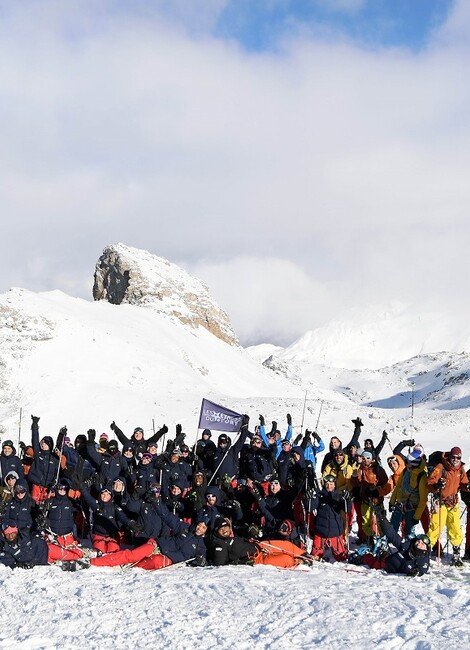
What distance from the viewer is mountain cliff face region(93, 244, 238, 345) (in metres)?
65.1

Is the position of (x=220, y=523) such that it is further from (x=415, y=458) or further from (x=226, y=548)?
(x=415, y=458)

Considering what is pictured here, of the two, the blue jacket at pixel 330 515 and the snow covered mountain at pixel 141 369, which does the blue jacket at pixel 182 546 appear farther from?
the snow covered mountain at pixel 141 369

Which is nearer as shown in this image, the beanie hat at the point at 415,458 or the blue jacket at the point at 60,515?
the beanie hat at the point at 415,458

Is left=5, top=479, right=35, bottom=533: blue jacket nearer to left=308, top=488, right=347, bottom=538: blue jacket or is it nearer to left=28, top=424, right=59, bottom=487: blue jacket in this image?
left=28, top=424, right=59, bottom=487: blue jacket

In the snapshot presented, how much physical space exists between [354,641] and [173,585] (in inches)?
132

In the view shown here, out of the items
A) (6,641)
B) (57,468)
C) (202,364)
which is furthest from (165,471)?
(202,364)

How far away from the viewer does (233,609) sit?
814 cm

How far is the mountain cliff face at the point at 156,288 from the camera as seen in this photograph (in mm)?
65125

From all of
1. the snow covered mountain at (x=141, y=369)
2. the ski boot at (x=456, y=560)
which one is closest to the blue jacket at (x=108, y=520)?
the ski boot at (x=456, y=560)

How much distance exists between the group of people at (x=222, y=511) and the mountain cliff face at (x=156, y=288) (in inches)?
1890

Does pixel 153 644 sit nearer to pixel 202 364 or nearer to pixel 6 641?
pixel 6 641

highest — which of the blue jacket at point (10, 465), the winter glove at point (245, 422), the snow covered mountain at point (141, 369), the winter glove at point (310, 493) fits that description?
the snow covered mountain at point (141, 369)

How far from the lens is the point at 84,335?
41.1 m

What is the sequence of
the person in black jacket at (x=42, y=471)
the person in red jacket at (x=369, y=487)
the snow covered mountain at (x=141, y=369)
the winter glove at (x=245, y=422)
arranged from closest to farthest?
1. the person in red jacket at (x=369, y=487)
2. the person in black jacket at (x=42, y=471)
3. the winter glove at (x=245, y=422)
4. the snow covered mountain at (x=141, y=369)
